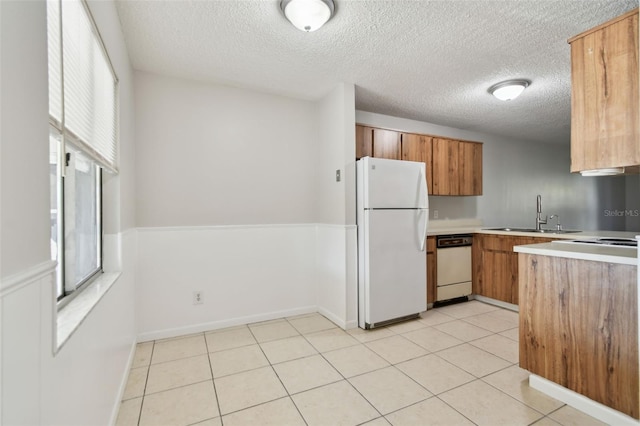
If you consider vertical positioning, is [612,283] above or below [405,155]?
below

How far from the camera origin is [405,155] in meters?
3.67

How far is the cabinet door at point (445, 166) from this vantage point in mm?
3887

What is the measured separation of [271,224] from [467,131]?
3.52 meters

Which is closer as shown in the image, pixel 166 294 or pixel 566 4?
pixel 566 4

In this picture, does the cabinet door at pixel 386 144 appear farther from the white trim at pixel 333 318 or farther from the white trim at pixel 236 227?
the white trim at pixel 333 318

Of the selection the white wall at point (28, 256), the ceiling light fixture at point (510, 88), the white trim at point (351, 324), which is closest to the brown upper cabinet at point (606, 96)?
the ceiling light fixture at point (510, 88)

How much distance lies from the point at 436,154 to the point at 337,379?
2.98m

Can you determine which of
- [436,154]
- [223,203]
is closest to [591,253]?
[436,154]

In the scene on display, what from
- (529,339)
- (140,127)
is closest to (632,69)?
(529,339)

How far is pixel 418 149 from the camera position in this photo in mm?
3754

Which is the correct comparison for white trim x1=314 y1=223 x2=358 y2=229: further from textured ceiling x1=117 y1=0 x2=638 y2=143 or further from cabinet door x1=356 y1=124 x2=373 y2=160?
textured ceiling x1=117 y1=0 x2=638 y2=143

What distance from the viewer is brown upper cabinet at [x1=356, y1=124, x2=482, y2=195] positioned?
3.45 meters

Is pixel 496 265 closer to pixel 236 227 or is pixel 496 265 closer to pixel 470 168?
pixel 470 168

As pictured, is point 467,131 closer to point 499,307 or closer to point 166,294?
point 499,307
